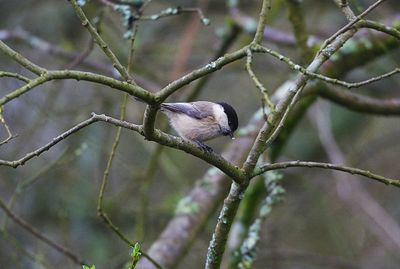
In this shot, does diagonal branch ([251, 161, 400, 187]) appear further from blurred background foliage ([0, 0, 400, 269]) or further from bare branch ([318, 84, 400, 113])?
blurred background foliage ([0, 0, 400, 269])

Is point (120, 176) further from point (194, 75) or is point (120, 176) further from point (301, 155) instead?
point (194, 75)

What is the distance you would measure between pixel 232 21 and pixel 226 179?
60.4 inches

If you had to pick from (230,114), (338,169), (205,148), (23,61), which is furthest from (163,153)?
(23,61)

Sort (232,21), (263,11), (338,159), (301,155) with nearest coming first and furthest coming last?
(263,11)
(232,21)
(338,159)
(301,155)

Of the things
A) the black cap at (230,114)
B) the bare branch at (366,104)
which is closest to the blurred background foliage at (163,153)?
the bare branch at (366,104)

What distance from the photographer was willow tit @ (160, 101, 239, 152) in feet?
13.6

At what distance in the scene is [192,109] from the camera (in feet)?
13.9

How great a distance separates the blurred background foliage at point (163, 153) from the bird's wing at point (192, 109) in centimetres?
144

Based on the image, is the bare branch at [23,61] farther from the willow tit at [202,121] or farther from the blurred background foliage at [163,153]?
the blurred background foliage at [163,153]

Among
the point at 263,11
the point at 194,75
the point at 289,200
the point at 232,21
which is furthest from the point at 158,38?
the point at 194,75

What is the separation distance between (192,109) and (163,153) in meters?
2.32

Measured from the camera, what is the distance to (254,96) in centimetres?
793

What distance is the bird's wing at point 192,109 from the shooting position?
4093mm

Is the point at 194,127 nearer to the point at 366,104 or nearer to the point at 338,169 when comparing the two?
the point at 366,104
